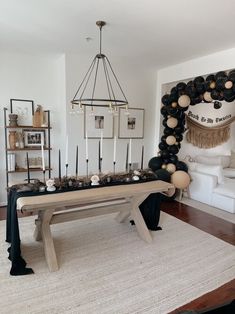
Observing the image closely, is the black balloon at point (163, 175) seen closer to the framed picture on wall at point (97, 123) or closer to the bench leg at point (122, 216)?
the bench leg at point (122, 216)

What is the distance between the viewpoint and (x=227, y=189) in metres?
4.21

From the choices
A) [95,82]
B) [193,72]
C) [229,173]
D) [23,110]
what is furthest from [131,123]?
[229,173]

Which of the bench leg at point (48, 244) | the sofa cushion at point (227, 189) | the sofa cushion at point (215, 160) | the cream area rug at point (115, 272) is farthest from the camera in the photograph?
the sofa cushion at point (215, 160)

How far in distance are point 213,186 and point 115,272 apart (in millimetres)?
2776

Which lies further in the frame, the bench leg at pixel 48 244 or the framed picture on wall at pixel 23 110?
the framed picture on wall at pixel 23 110

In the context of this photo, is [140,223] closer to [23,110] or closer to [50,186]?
[50,186]

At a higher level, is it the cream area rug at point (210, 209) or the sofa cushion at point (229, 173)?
the sofa cushion at point (229, 173)

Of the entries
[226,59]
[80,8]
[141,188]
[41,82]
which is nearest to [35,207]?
[141,188]

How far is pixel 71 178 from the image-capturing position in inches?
110

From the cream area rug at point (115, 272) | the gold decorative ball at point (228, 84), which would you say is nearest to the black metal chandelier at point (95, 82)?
the gold decorative ball at point (228, 84)

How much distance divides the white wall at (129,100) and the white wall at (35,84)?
202 millimetres

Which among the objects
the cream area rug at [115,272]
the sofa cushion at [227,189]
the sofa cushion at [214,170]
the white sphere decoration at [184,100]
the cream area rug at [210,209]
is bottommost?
the cream area rug at [115,272]

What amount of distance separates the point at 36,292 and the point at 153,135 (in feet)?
12.8

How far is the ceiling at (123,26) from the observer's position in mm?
2365
